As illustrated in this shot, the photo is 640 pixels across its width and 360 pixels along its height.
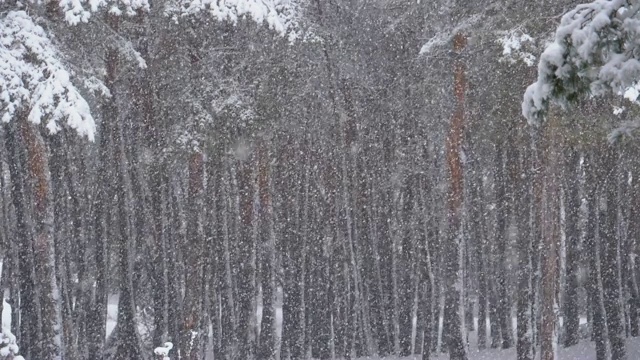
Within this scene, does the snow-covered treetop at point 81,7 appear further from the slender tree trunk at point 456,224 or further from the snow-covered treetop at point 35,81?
the slender tree trunk at point 456,224

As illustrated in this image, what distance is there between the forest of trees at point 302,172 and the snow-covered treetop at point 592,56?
5.46m

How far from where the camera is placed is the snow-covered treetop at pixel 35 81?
42.0 ft

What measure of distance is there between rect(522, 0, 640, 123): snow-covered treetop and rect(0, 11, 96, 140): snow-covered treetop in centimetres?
784

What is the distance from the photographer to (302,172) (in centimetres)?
2305

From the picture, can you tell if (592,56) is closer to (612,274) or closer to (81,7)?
(81,7)

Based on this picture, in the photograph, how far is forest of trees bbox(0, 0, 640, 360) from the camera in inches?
597

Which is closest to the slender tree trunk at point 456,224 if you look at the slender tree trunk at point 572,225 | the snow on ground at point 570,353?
the slender tree trunk at point 572,225

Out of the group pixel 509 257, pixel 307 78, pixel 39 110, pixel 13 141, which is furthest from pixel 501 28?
pixel 509 257

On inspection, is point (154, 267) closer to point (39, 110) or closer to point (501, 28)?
point (39, 110)

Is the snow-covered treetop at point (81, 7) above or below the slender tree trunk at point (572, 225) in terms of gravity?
above

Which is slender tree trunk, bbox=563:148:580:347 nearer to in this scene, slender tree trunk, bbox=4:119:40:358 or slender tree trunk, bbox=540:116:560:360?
slender tree trunk, bbox=540:116:560:360

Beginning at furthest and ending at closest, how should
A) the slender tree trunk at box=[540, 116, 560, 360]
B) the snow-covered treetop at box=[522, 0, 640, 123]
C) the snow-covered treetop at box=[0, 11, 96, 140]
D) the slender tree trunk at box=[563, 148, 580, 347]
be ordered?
the slender tree trunk at box=[563, 148, 580, 347], the slender tree trunk at box=[540, 116, 560, 360], the snow-covered treetop at box=[0, 11, 96, 140], the snow-covered treetop at box=[522, 0, 640, 123]

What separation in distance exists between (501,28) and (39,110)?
8265 millimetres

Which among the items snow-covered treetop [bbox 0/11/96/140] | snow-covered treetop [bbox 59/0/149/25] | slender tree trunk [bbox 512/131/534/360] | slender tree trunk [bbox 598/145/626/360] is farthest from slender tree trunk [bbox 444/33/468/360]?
snow-covered treetop [bbox 0/11/96/140]
